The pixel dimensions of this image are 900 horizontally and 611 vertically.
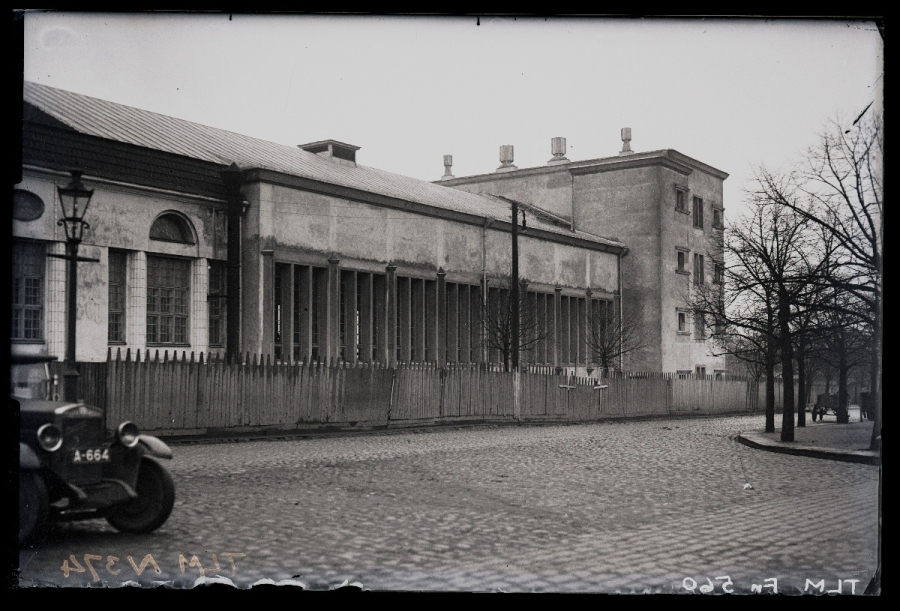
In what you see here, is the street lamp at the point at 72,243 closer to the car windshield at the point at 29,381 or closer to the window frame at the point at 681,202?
the car windshield at the point at 29,381

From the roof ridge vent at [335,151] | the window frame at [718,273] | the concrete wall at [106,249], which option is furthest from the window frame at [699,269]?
the concrete wall at [106,249]

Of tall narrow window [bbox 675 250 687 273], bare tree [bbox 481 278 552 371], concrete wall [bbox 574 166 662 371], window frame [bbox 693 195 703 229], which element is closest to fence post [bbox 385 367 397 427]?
bare tree [bbox 481 278 552 371]

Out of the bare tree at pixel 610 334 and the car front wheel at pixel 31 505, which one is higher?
the bare tree at pixel 610 334

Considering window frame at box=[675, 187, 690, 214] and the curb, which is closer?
the curb

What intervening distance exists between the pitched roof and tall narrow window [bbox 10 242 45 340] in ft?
4.70

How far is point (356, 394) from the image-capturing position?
74.9 feet

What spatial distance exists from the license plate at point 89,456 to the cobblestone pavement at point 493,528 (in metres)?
0.58

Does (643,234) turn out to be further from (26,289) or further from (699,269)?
(26,289)

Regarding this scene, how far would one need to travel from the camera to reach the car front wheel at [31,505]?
7613 millimetres

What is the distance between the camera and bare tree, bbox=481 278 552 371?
1187 inches

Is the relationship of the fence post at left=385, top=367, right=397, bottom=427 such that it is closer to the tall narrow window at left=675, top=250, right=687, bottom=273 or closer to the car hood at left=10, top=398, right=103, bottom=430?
the tall narrow window at left=675, top=250, right=687, bottom=273

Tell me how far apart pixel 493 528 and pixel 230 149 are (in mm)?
11412

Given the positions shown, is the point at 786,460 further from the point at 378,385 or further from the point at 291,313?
the point at 291,313

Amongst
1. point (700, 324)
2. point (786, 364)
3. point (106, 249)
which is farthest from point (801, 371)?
point (106, 249)
